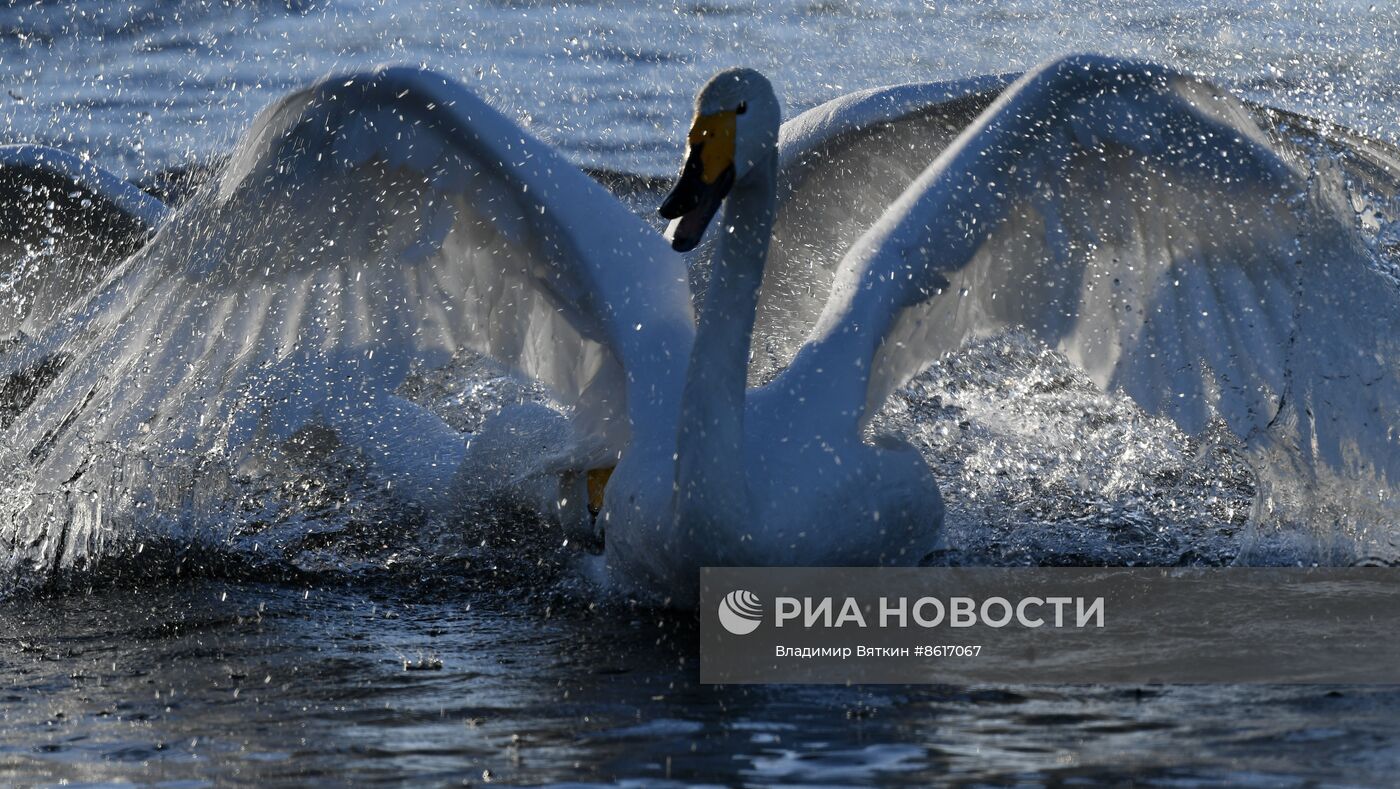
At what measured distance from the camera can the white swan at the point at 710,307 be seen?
559cm

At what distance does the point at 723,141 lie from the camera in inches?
207

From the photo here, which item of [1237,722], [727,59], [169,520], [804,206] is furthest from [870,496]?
[727,59]

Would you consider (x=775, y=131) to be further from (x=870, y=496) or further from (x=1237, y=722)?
(x=1237, y=722)

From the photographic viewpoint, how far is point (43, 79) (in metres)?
19.6

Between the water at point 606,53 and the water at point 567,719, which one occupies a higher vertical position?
the water at point 606,53

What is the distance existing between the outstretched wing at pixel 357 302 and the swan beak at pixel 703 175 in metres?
0.95

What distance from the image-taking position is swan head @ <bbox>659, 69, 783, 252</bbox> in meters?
5.18

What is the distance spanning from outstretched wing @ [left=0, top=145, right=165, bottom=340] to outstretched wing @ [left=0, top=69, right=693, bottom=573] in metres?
1.25

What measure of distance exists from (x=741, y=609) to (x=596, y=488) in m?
1.31

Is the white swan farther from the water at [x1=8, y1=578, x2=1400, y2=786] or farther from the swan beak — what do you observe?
the water at [x1=8, y1=578, x2=1400, y2=786]

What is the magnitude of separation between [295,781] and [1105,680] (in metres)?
2.02

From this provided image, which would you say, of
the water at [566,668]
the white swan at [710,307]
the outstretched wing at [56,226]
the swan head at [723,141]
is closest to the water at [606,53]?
the outstretched wing at [56,226]

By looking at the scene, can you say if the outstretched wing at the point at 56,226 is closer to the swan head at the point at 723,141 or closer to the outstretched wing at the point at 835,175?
the outstretched wing at the point at 835,175

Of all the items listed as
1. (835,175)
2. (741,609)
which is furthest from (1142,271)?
(741,609)
